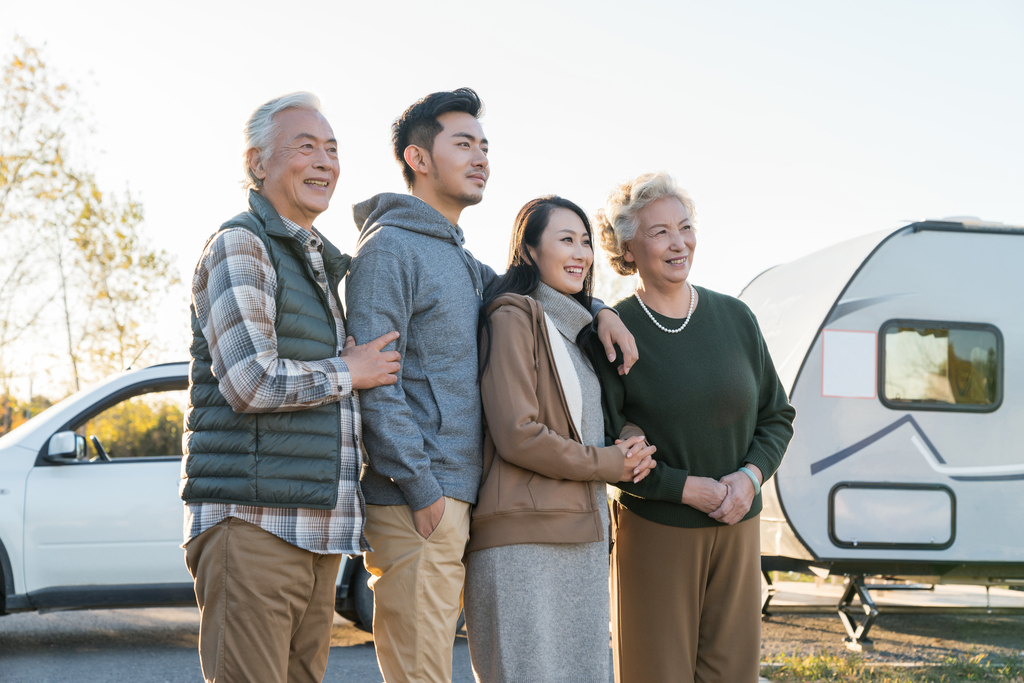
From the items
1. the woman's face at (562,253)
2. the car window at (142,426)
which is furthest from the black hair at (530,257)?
the car window at (142,426)

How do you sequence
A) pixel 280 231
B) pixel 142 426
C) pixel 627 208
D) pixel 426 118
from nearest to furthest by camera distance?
pixel 280 231 < pixel 426 118 < pixel 627 208 < pixel 142 426

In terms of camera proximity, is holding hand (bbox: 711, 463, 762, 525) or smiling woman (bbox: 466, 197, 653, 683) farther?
holding hand (bbox: 711, 463, 762, 525)

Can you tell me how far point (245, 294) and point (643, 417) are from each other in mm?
1353

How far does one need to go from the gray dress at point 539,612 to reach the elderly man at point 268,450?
0.41m

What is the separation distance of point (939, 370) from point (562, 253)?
406 centimetres

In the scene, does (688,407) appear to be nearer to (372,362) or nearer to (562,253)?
(562,253)

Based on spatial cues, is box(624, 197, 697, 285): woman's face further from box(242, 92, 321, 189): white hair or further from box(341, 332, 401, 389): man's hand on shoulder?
box(242, 92, 321, 189): white hair

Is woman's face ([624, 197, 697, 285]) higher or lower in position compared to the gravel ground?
higher

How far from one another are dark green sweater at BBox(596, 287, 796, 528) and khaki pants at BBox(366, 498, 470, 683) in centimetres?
69

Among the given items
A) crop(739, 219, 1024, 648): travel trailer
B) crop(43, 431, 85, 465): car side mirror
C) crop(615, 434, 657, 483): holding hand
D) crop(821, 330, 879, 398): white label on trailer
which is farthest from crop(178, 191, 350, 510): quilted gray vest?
crop(821, 330, 879, 398): white label on trailer

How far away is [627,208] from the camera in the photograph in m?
2.95

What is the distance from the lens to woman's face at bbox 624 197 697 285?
2.83 m

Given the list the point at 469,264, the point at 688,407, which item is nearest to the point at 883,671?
the point at 688,407

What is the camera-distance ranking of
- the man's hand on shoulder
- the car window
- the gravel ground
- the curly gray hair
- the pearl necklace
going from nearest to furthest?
the man's hand on shoulder, the pearl necklace, the curly gray hair, the gravel ground, the car window
